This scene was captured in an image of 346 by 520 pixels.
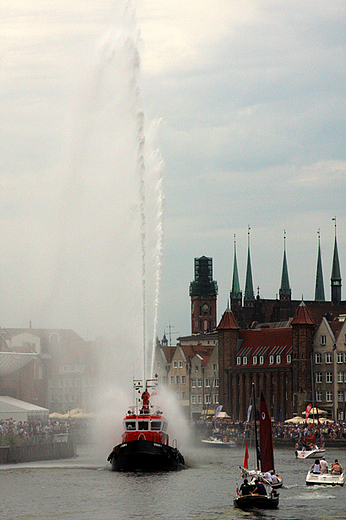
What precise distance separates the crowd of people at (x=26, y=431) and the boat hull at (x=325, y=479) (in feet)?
86.2

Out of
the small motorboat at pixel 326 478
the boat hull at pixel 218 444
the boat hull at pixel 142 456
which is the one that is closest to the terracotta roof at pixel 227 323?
the boat hull at pixel 218 444

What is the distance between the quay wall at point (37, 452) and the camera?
263 ft

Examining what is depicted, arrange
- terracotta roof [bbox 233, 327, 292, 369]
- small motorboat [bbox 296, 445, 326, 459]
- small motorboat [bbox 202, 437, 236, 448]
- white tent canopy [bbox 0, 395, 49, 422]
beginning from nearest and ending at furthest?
small motorboat [bbox 296, 445, 326, 459] < white tent canopy [bbox 0, 395, 49, 422] < small motorboat [bbox 202, 437, 236, 448] < terracotta roof [bbox 233, 327, 292, 369]

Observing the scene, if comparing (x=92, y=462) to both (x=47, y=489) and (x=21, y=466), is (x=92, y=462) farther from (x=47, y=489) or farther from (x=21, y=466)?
(x=47, y=489)

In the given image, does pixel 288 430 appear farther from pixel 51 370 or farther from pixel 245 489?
pixel 245 489

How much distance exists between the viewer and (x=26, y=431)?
289 feet

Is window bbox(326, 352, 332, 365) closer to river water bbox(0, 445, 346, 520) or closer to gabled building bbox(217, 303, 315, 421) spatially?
gabled building bbox(217, 303, 315, 421)

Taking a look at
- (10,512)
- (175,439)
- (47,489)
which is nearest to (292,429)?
(175,439)

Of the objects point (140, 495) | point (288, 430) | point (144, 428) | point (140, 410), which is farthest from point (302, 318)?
point (140, 495)

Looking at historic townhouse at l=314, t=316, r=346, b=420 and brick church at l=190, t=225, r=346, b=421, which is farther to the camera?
brick church at l=190, t=225, r=346, b=421

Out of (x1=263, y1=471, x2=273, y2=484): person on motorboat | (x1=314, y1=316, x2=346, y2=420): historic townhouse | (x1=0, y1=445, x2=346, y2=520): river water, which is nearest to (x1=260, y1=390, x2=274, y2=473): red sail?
(x1=263, y1=471, x2=273, y2=484): person on motorboat

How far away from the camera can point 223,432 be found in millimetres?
137250

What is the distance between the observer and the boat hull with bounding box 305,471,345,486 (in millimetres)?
68375

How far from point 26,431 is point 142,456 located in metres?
18.7
